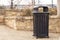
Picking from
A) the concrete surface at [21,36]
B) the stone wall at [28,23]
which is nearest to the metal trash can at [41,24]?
the concrete surface at [21,36]

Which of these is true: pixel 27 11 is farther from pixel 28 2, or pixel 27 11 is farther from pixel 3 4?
pixel 3 4

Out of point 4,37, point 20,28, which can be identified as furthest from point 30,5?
point 4,37

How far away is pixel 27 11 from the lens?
8.77m

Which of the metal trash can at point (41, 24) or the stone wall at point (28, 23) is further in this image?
the stone wall at point (28, 23)

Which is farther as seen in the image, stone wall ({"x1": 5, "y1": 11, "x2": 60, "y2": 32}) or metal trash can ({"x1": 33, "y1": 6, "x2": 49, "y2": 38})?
stone wall ({"x1": 5, "y1": 11, "x2": 60, "y2": 32})

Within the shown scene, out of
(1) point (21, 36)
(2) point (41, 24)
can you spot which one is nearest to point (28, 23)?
(1) point (21, 36)

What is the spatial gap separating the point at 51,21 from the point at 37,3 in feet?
7.70

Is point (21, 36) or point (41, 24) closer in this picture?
point (41, 24)

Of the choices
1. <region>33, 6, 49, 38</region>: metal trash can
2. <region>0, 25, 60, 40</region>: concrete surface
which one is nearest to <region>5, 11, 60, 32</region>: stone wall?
<region>0, 25, 60, 40</region>: concrete surface

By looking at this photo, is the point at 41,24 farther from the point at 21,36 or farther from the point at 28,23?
the point at 28,23

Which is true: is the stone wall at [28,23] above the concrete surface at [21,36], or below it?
above

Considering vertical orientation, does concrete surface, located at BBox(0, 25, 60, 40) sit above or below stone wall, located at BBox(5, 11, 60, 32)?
below

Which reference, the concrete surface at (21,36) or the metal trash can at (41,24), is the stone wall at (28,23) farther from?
the metal trash can at (41,24)

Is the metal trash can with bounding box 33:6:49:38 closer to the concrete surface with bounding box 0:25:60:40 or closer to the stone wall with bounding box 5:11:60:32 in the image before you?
the concrete surface with bounding box 0:25:60:40
